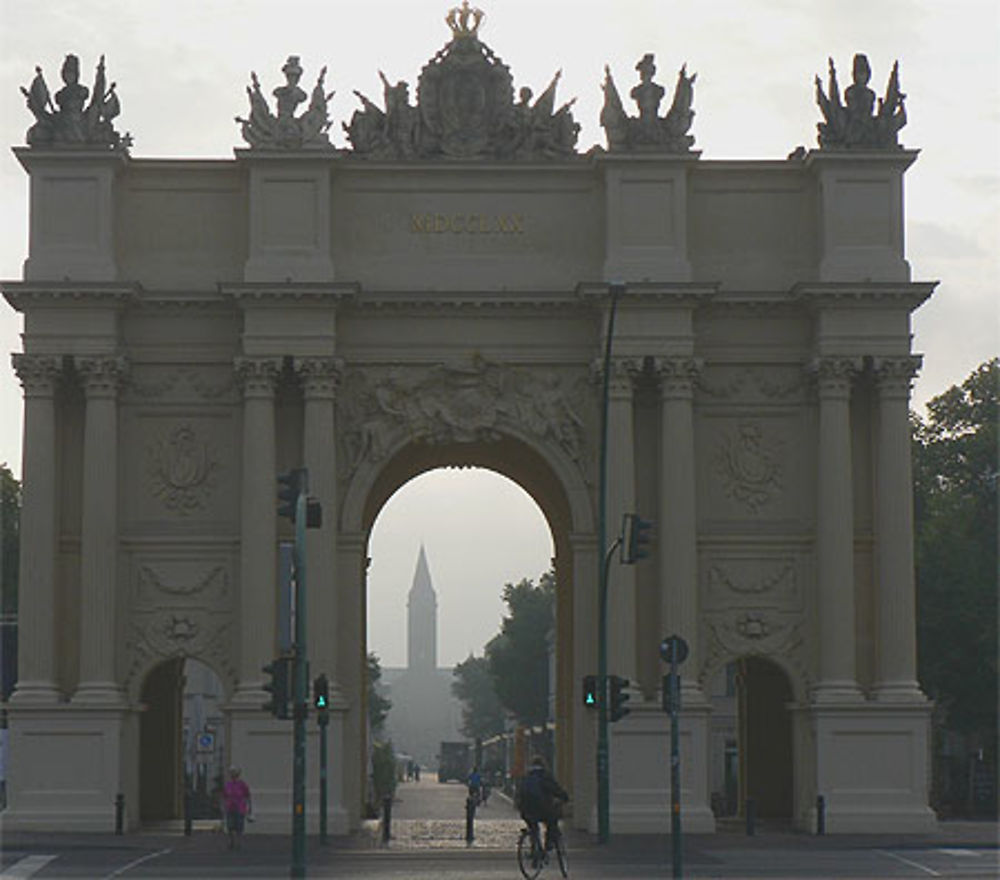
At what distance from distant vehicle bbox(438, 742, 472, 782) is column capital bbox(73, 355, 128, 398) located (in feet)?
413

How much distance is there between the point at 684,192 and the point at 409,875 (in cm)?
2064

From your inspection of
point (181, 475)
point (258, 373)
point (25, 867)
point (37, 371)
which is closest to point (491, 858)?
point (25, 867)

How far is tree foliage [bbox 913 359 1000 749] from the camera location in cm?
7538

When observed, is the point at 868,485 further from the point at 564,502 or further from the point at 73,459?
the point at 73,459

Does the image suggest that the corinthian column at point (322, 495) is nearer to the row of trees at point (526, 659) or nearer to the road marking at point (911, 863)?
the road marking at point (911, 863)

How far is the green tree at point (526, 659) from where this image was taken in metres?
148

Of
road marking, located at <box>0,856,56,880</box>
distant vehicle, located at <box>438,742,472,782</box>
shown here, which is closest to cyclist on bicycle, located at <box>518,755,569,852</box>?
road marking, located at <box>0,856,56,880</box>

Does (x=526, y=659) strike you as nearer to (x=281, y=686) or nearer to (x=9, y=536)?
(x=9, y=536)

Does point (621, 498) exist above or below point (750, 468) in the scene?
below

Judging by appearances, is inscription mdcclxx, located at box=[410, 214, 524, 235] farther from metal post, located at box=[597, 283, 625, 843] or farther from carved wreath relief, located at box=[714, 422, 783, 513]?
metal post, located at box=[597, 283, 625, 843]

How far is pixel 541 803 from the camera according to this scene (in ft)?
119

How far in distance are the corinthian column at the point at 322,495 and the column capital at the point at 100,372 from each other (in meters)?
3.90

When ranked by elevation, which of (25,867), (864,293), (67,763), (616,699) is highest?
(864,293)

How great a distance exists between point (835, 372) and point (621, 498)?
5.43m
